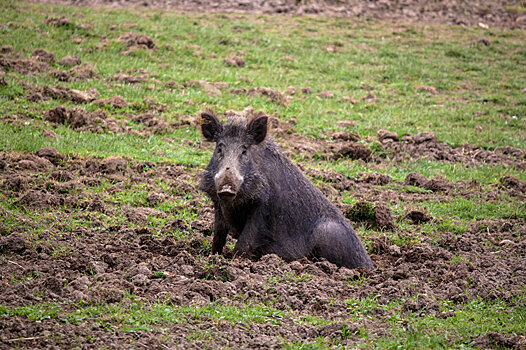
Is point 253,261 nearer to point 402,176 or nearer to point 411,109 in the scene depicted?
point 402,176

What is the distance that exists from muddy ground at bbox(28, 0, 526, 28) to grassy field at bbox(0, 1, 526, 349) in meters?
1.22

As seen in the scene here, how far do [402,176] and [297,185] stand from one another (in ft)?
15.7

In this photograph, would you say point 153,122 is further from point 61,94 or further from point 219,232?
point 219,232

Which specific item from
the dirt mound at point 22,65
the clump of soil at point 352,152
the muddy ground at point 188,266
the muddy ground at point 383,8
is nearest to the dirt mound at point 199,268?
the muddy ground at point 188,266

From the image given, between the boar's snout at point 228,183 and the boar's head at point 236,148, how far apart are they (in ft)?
0.40

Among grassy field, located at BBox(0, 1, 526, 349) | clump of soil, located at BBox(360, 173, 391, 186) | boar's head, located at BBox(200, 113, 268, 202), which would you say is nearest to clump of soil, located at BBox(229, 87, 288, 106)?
grassy field, located at BBox(0, 1, 526, 349)

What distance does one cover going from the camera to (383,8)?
2409 centimetres

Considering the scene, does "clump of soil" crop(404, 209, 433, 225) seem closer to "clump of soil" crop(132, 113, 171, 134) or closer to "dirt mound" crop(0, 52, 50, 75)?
"clump of soil" crop(132, 113, 171, 134)

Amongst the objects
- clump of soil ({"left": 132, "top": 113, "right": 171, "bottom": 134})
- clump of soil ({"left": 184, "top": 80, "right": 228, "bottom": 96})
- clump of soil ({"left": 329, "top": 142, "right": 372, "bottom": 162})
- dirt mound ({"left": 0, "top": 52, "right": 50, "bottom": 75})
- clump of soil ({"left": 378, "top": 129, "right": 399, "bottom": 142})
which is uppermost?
dirt mound ({"left": 0, "top": 52, "right": 50, "bottom": 75})

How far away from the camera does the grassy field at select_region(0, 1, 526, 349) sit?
5.48m

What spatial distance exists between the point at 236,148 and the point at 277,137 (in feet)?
19.6

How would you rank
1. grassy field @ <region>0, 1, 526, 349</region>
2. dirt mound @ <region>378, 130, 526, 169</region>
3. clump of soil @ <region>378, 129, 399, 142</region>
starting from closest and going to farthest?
grassy field @ <region>0, 1, 526, 349</region> < dirt mound @ <region>378, 130, 526, 169</region> < clump of soil @ <region>378, 129, 399, 142</region>

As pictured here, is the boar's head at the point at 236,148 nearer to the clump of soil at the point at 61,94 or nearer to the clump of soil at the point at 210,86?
the clump of soil at the point at 61,94

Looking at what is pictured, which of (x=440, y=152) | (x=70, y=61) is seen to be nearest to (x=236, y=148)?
(x=440, y=152)
